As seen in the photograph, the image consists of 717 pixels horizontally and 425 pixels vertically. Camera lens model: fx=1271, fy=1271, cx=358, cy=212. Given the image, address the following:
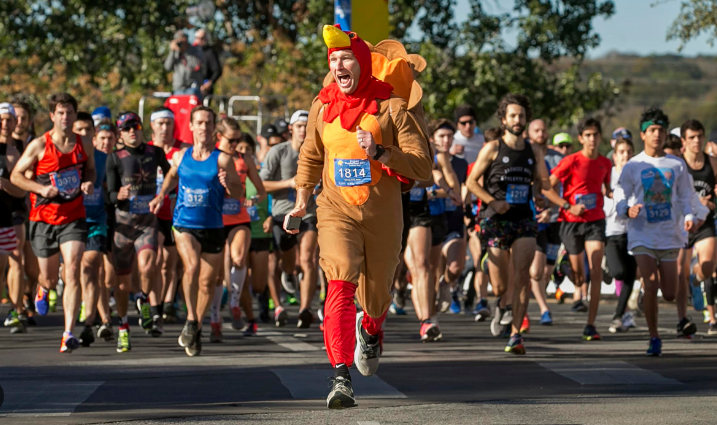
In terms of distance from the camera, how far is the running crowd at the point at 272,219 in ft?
35.8

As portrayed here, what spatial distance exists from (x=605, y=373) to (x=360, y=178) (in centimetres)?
319

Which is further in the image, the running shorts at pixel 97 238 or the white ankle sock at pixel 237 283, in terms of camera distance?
the white ankle sock at pixel 237 283

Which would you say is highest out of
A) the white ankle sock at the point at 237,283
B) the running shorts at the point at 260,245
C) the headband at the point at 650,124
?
the headband at the point at 650,124

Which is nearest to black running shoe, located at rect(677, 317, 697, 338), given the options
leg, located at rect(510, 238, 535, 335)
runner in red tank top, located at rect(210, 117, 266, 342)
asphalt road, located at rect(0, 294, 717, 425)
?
asphalt road, located at rect(0, 294, 717, 425)

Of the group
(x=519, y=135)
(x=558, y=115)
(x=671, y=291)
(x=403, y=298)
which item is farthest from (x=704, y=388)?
(x=558, y=115)

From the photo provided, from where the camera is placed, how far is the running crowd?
10.9 metres

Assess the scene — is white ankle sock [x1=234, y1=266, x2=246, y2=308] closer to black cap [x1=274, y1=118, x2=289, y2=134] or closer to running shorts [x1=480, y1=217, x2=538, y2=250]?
running shorts [x1=480, y1=217, x2=538, y2=250]

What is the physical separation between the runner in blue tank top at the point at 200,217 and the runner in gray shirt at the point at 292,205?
2.25m

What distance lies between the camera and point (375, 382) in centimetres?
902

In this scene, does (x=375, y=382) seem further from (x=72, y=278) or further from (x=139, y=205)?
(x=139, y=205)

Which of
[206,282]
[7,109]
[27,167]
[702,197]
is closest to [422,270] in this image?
[206,282]

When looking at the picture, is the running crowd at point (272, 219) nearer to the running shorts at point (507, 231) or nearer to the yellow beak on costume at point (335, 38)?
the running shorts at point (507, 231)

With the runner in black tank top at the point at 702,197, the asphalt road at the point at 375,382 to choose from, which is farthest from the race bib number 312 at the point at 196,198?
the runner in black tank top at the point at 702,197

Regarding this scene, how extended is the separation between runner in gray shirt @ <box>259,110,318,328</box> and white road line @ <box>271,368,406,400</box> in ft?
12.4
